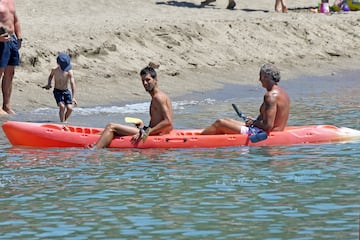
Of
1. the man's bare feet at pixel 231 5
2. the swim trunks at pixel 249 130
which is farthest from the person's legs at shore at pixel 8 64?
the man's bare feet at pixel 231 5

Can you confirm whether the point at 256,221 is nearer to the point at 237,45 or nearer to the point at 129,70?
the point at 129,70

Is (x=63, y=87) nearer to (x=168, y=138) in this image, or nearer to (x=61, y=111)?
(x=61, y=111)

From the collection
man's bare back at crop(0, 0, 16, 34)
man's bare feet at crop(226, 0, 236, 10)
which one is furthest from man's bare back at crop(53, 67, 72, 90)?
man's bare feet at crop(226, 0, 236, 10)

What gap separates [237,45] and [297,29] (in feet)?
6.93

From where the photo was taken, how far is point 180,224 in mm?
9461

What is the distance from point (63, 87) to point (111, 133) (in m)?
2.34

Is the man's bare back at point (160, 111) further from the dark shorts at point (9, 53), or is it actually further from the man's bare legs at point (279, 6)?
the man's bare legs at point (279, 6)

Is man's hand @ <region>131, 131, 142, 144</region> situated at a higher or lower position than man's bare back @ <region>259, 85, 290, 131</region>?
lower

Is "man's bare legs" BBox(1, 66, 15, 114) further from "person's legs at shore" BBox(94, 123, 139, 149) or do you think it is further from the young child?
"person's legs at shore" BBox(94, 123, 139, 149)

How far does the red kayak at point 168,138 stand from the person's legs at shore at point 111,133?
0.06m

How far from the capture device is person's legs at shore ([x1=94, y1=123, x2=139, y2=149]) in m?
13.6

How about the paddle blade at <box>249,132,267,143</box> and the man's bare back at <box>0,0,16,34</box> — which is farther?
the man's bare back at <box>0,0,16,34</box>

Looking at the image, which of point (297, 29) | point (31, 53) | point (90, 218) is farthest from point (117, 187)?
point (297, 29)

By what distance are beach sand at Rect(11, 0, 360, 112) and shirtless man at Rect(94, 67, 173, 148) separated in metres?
3.52
